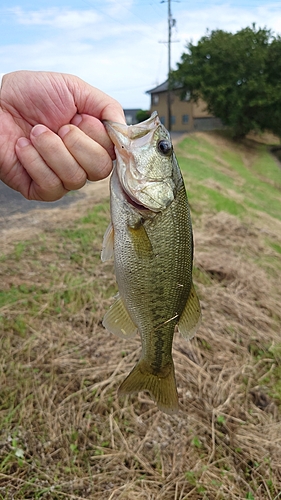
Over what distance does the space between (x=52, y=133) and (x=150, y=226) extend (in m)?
0.67

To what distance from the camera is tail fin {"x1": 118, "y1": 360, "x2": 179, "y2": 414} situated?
2.31 metres

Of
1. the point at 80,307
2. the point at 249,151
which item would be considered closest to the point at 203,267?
the point at 80,307

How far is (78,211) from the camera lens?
806 centimetres

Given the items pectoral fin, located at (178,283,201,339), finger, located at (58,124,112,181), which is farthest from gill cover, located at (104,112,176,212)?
pectoral fin, located at (178,283,201,339)

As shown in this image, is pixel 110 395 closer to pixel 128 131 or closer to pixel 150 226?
pixel 150 226

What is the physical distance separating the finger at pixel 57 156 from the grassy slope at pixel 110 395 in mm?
2315

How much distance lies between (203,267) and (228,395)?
9.21 ft

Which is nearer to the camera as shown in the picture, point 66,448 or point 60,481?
point 60,481

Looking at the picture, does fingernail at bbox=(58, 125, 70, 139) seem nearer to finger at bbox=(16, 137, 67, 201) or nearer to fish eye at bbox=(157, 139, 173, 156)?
finger at bbox=(16, 137, 67, 201)

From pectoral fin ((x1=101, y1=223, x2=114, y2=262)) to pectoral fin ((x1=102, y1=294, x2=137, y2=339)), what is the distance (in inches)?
10.3

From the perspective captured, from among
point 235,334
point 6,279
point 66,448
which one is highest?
point 6,279

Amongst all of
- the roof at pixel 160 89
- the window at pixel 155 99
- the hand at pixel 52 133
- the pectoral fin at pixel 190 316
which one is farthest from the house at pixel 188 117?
the pectoral fin at pixel 190 316

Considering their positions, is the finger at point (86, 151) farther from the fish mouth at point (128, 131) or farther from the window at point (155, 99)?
the window at point (155, 99)

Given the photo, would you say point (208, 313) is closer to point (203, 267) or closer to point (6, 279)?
point (203, 267)
